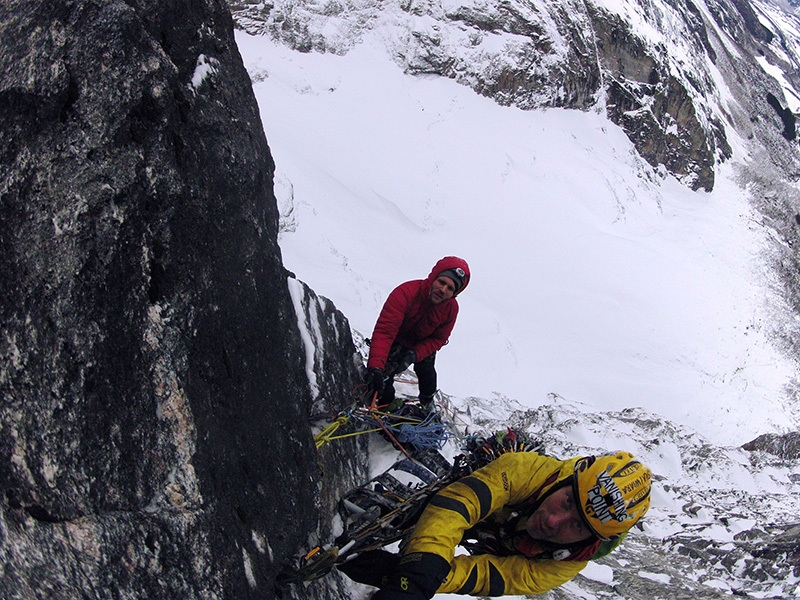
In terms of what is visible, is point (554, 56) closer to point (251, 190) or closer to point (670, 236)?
point (670, 236)

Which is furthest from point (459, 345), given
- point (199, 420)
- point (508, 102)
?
point (508, 102)

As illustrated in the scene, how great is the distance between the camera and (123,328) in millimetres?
2133

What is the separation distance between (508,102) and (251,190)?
721 inches

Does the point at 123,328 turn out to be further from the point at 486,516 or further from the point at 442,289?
the point at 442,289

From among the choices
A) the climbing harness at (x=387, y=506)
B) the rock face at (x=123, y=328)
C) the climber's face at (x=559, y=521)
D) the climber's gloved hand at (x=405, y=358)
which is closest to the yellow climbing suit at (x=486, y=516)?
the climber's face at (x=559, y=521)

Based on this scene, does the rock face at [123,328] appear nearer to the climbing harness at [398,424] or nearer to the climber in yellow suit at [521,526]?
the climber in yellow suit at [521,526]

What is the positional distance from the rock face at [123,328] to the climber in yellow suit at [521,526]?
697mm

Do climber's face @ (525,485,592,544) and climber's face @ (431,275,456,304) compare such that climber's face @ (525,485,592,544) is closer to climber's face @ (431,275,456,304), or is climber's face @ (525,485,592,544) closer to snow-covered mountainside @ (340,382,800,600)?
snow-covered mountainside @ (340,382,800,600)

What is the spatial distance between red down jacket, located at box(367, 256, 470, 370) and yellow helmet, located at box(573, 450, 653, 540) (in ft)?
6.09

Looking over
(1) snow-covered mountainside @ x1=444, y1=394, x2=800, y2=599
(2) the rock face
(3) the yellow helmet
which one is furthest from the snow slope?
(3) the yellow helmet

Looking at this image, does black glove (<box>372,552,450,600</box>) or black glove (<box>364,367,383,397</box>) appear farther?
black glove (<box>364,367,383,397</box>)

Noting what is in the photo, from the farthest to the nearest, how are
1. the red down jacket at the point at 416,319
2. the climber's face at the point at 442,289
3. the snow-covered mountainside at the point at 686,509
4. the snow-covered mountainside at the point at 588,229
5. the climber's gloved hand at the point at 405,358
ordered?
the snow-covered mountainside at the point at 588,229, the snow-covered mountainside at the point at 686,509, the climber's gloved hand at the point at 405,358, the red down jacket at the point at 416,319, the climber's face at the point at 442,289

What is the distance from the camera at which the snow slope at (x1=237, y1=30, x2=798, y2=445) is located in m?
11.2

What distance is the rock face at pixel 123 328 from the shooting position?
1.88m
